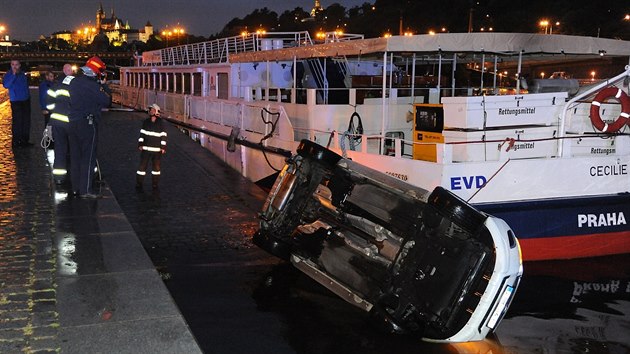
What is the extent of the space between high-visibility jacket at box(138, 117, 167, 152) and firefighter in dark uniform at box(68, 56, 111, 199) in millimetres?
2126

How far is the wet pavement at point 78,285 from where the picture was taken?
15.0 feet

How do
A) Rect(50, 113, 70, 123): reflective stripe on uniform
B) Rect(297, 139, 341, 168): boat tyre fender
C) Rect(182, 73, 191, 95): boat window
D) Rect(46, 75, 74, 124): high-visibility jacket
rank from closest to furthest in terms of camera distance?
Rect(297, 139, 341, 168): boat tyre fender < Rect(46, 75, 74, 124): high-visibility jacket < Rect(50, 113, 70, 123): reflective stripe on uniform < Rect(182, 73, 191, 95): boat window

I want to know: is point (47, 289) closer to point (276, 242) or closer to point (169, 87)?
point (276, 242)

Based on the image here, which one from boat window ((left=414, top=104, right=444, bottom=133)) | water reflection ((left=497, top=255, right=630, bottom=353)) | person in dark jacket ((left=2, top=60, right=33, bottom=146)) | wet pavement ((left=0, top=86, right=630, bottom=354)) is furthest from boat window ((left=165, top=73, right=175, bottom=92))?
water reflection ((left=497, top=255, right=630, bottom=353))

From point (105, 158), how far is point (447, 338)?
1122cm

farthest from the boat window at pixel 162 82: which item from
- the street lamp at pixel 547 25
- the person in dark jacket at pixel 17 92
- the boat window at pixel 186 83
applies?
the street lamp at pixel 547 25

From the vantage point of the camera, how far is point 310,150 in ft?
22.8

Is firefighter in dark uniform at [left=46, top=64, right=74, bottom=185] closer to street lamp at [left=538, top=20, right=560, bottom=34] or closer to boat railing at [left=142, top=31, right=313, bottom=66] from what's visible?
boat railing at [left=142, top=31, right=313, bottom=66]

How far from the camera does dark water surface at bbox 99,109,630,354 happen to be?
6102 millimetres

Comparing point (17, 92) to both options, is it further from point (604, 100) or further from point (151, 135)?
point (604, 100)

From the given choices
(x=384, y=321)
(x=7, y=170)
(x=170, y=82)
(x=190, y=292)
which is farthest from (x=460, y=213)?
(x=170, y=82)

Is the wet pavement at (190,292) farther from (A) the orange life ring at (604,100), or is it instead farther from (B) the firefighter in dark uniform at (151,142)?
(A) the orange life ring at (604,100)

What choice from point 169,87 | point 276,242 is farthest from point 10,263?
point 169,87

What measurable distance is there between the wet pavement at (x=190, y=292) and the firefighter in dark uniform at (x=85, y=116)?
0.57 m
